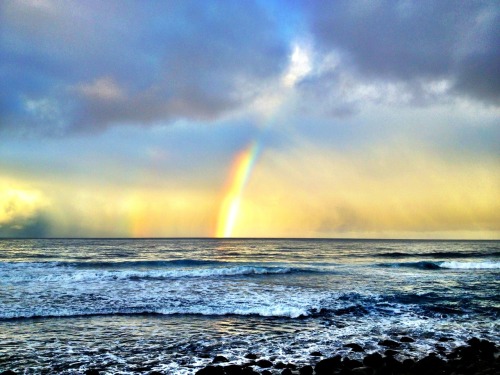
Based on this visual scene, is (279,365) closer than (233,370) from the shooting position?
No

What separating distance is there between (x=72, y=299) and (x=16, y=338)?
715 cm

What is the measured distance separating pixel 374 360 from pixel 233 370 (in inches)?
156

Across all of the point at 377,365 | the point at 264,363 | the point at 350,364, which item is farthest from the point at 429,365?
the point at 264,363

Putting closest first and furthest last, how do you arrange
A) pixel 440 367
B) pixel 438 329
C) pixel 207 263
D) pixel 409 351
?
1. pixel 440 367
2. pixel 409 351
3. pixel 438 329
4. pixel 207 263

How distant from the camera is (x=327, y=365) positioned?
9.20 meters

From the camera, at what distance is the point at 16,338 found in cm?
1213

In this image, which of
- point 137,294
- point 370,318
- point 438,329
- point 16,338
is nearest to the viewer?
point 16,338

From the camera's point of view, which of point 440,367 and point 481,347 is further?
point 481,347

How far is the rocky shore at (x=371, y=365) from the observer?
8703 mm

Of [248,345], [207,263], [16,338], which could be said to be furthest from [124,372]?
[207,263]

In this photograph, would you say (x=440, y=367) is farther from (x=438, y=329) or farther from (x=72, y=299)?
(x=72, y=299)

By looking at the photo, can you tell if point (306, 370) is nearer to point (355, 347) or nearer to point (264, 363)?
point (264, 363)

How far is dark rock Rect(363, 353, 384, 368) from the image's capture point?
9270 mm

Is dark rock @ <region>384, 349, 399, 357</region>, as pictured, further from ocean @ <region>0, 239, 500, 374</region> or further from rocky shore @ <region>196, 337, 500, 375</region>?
ocean @ <region>0, 239, 500, 374</region>
